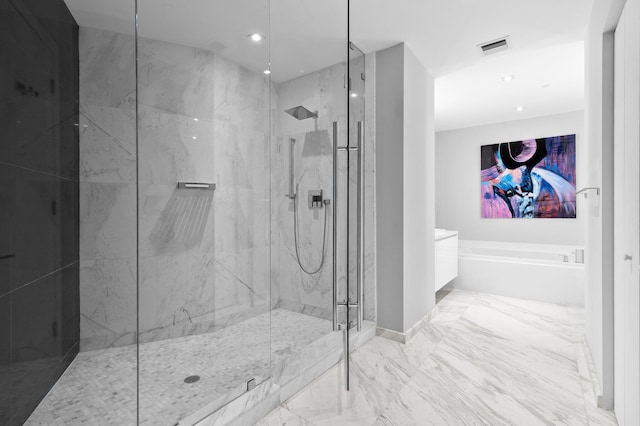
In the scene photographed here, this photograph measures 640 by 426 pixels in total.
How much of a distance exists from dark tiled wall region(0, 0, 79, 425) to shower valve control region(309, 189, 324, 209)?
120cm

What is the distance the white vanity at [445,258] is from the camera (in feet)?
10.7

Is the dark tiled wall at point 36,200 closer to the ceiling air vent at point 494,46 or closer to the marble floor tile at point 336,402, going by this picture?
the marble floor tile at point 336,402

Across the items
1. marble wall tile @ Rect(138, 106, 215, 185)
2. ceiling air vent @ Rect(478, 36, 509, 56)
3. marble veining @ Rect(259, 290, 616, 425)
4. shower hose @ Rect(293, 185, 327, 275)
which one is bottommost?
marble veining @ Rect(259, 290, 616, 425)

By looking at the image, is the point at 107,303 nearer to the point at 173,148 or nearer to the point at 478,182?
the point at 173,148

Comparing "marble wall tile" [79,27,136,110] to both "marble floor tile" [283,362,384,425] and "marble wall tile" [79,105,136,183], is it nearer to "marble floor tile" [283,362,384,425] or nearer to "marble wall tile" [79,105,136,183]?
"marble wall tile" [79,105,136,183]

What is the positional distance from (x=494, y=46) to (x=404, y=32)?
747mm

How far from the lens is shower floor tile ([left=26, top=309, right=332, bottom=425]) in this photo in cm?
125

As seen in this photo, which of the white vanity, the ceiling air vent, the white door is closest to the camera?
the white door

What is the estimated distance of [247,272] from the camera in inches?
59.1

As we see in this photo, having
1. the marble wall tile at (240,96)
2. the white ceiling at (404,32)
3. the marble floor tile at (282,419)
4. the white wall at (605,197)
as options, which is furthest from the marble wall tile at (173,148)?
the white wall at (605,197)

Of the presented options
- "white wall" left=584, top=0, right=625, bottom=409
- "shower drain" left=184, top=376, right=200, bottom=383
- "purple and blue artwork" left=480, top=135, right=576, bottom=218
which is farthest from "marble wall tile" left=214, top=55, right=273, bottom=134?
"purple and blue artwork" left=480, top=135, right=576, bottom=218

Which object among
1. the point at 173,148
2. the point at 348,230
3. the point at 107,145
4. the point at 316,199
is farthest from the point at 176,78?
the point at 348,230

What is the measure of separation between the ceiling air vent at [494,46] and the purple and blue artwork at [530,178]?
8.15 ft

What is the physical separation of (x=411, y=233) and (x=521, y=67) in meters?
1.87
